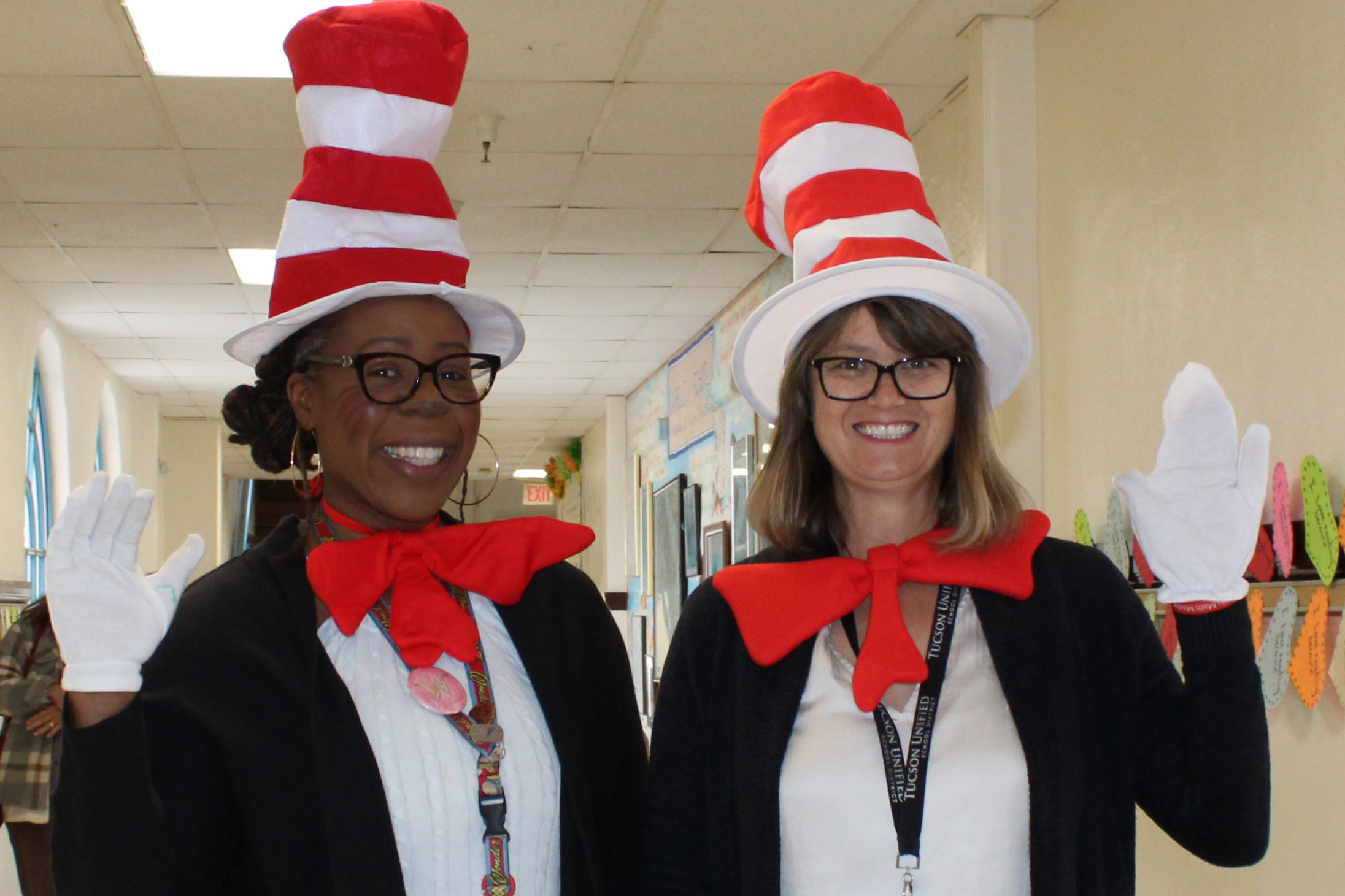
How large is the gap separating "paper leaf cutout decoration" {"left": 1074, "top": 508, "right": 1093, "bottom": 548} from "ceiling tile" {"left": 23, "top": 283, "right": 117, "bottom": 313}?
532 centimetres

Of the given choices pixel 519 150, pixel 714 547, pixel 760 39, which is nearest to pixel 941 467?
pixel 760 39

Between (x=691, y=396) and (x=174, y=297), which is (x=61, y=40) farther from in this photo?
(x=691, y=396)

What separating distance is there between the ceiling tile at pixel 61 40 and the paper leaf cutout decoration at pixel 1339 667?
11.2 feet

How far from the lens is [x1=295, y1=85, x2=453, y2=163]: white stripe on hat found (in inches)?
65.3

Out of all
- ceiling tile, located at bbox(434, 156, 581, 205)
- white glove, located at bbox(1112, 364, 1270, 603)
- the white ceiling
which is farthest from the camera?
ceiling tile, located at bbox(434, 156, 581, 205)

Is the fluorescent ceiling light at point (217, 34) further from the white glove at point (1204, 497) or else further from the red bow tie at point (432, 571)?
the white glove at point (1204, 497)

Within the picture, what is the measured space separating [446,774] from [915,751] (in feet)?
1.72

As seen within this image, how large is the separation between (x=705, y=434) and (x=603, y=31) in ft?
14.6

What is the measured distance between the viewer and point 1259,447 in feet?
4.69

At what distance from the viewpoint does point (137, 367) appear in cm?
930

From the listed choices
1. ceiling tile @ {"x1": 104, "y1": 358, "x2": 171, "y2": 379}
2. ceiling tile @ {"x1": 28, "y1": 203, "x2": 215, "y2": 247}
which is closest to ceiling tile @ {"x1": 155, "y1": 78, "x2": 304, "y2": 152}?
ceiling tile @ {"x1": 28, "y1": 203, "x2": 215, "y2": 247}

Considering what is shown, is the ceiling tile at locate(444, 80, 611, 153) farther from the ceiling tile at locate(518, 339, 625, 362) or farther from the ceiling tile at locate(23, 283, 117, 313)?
the ceiling tile at locate(518, 339, 625, 362)

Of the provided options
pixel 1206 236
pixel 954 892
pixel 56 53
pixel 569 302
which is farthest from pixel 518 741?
pixel 569 302

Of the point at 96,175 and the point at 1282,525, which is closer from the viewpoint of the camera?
the point at 1282,525
